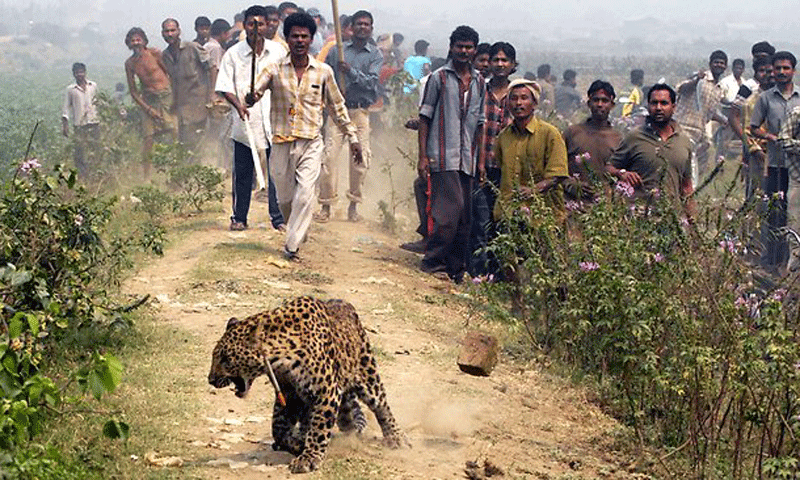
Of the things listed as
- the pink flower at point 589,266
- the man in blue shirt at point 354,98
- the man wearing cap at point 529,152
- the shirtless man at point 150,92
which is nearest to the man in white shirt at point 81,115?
the shirtless man at point 150,92

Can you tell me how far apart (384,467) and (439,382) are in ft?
5.40

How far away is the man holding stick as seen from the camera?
35.9 ft

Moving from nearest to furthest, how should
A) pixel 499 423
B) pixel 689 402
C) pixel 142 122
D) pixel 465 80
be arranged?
1. pixel 689 402
2. pixel 499 423
3. pixel 465 80
4. pixel 142 122

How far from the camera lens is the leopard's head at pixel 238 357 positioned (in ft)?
19.9

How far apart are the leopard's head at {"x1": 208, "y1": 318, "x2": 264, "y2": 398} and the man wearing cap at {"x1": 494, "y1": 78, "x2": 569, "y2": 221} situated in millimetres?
3970

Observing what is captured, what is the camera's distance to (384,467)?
21.1ft

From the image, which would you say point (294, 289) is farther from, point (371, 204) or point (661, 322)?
point (371, 204)

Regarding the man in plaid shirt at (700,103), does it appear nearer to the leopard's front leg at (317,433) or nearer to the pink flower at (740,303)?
the pink flower at (740,303)

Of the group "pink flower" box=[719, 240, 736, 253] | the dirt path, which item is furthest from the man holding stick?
"pink flower" box=[719, 240, 736, 253]

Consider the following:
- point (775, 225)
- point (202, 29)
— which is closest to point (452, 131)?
point (775, 225)

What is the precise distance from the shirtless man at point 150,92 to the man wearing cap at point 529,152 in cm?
851

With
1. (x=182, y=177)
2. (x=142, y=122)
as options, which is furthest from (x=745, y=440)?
(x=142, y=122)

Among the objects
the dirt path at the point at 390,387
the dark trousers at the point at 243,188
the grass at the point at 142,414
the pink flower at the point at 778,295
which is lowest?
the dirt path at the point at 390,387

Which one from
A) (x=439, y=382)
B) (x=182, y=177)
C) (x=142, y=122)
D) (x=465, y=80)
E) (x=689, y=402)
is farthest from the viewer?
(x=142, y=122)
